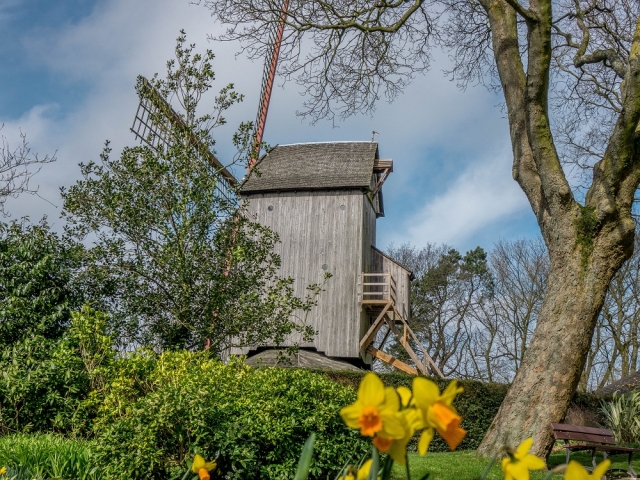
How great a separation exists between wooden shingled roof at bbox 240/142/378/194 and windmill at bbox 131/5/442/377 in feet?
0.12

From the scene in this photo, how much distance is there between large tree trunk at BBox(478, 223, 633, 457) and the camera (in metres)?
8.94

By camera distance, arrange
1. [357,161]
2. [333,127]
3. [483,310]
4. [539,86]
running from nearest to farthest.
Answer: [539,86] → [333,127] → [357,161] → [483,310]

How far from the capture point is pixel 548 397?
8953mm

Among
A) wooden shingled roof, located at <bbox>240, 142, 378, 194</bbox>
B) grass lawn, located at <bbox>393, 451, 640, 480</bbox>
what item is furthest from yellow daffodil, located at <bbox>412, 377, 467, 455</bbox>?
wooden shingled roof, located at <bbox>240, 142, 378, 194</bbox>

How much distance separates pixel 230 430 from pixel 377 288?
682 inches

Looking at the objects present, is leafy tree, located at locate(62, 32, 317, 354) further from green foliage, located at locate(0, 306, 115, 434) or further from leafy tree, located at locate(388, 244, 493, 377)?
leafy tree, located at locate(388, 244, 493, 377)

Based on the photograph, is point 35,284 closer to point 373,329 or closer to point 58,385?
point 58,385

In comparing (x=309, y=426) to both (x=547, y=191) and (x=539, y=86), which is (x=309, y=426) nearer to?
(x=547, y=191)

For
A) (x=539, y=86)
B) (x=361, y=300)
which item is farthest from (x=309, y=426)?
(x=361, y=300)

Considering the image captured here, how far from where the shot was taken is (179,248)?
11.2m

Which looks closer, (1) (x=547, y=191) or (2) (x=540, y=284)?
(1) (x=547, y=191)

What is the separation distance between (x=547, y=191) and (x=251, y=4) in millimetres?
5856

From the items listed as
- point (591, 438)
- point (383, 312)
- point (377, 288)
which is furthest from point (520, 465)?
point (377, 288)

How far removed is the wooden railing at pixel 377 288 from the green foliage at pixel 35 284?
1159cm
